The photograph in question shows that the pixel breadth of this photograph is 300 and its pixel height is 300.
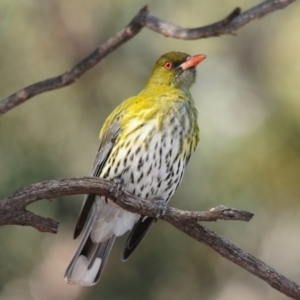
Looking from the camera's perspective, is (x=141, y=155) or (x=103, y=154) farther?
(x=103, y=154)

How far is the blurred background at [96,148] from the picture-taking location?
4.70 m

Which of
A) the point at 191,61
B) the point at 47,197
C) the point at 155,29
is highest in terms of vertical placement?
the point at 191,61

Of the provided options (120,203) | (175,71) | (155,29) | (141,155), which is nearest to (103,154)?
(141,155)

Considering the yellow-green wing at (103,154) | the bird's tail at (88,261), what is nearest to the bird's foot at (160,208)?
the yellow-green wing at (103,154)

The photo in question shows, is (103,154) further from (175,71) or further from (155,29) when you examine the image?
(155,29)

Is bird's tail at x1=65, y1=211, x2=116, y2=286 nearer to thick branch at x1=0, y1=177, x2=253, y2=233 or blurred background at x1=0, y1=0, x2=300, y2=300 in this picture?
blurred background at x1=0, y1=0, x2=300, y2=300

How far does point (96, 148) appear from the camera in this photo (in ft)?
15.8

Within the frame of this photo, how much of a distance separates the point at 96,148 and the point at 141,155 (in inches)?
34.0

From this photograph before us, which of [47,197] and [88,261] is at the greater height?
[47,197]

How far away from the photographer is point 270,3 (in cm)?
331

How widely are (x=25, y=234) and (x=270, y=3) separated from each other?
2.33 metres

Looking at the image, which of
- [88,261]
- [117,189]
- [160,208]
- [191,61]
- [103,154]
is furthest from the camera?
[191,61]

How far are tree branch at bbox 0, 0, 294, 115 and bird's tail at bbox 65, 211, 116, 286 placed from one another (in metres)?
0.99

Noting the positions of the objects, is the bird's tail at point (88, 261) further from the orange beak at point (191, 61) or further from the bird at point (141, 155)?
the orange beak at point (191, 61)
